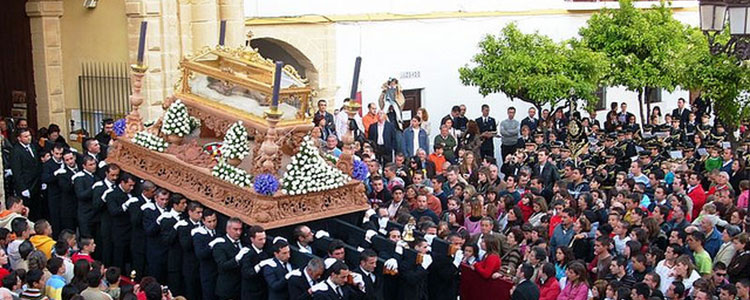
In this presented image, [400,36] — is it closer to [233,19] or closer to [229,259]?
[233,19]

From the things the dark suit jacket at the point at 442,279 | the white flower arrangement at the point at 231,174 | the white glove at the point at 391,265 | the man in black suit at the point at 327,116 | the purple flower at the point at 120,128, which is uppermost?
the purple flower at the point at 120,128

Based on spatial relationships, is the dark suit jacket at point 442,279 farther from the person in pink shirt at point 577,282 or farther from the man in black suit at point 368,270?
the person in pink shirt at point 577,282

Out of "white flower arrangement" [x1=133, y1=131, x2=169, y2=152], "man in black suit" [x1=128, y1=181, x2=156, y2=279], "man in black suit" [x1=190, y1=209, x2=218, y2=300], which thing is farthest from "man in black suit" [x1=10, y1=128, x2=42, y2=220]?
"man in black suit" [x1=190, y1=209, x2=218, y2=300]

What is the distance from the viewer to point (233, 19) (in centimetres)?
2012

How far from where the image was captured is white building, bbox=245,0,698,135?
927 inches

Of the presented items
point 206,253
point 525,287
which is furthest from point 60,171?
point 525,287

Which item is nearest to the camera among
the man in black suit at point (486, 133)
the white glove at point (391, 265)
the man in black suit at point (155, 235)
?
the white glove at point (391, 265)

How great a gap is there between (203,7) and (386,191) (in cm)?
523

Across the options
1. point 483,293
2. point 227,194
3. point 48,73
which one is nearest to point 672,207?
point 483,293

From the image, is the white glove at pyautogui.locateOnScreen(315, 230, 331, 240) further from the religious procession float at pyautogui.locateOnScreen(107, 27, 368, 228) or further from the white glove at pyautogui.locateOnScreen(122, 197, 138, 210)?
the white glove at pyautogui.locateOnScreen(122, 197, 138, 210)

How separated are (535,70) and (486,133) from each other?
4.94 ft

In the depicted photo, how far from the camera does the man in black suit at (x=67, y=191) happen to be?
49.9 ft

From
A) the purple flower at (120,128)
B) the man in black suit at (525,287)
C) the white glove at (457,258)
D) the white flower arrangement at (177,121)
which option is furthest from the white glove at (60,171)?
the man in black suit at (525,287)

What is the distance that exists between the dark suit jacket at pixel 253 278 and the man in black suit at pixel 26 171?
4.44 m
